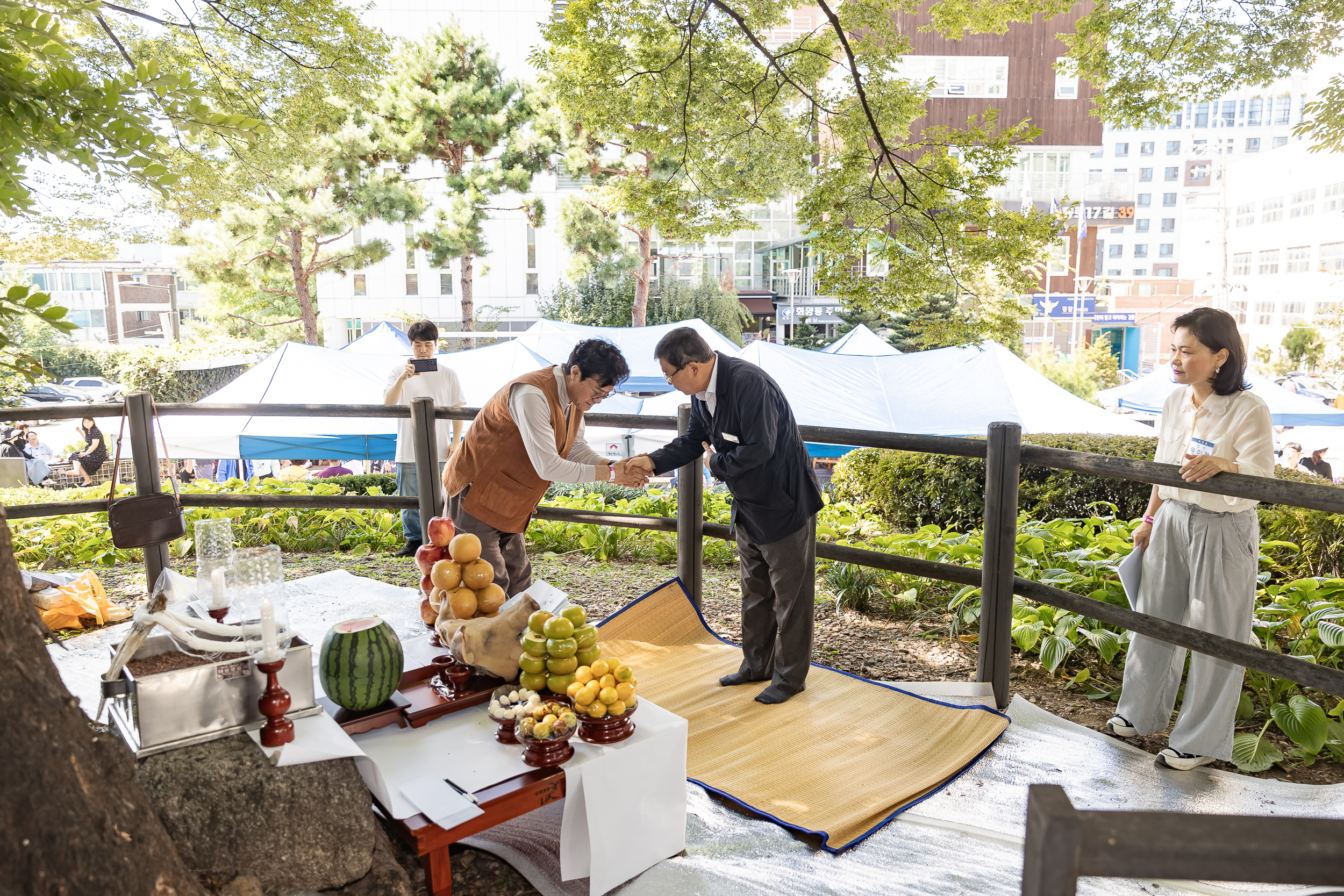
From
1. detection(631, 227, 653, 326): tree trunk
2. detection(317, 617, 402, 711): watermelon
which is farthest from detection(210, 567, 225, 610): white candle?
detection(631, 227, 653, 326): tree trunk

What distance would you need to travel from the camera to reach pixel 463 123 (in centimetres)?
1773

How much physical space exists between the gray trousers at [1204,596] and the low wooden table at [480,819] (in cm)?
224

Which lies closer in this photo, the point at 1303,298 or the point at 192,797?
the point at 192,797

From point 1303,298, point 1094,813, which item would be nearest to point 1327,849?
point 1094,813

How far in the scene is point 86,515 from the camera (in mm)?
6859

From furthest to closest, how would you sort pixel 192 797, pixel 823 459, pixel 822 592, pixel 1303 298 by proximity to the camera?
1. pixel 1303 298
2. pixel 823 459
3. pixel 822 592
4. pixel 192 797

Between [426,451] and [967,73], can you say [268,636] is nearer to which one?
[426,451]

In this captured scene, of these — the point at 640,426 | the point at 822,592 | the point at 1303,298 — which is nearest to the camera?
the point at 640,426

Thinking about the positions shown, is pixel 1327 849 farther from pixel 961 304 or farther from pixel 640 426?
pixel 961 304

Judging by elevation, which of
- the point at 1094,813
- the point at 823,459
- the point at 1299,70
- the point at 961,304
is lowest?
the point at 823,459

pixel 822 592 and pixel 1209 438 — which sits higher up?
pixel 1209 438

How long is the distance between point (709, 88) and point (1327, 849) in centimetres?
632

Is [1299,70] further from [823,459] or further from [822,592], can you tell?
[823,459]

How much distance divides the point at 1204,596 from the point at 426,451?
3682 mm
